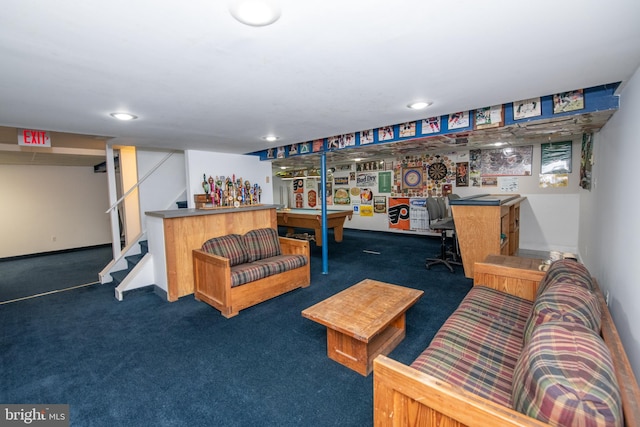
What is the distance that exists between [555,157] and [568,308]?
203 inches

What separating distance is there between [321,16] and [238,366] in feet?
7.63

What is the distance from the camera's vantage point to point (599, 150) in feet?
10.0

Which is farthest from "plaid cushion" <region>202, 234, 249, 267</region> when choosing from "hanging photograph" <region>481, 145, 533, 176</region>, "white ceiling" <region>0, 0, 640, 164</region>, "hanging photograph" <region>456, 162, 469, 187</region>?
"hanging photograph" <region>481, 145, 533, 176</region>

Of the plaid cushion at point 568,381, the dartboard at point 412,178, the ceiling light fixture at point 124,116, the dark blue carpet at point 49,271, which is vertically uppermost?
the ceiling light fixture at point 124,116

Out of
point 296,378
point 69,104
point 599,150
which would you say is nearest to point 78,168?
point 69,104

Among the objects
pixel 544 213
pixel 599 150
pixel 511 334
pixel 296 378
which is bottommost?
pixel 296 378

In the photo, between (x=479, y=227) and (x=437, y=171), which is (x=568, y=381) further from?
(x=437, y=171)

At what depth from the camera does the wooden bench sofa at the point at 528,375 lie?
0.85 meters

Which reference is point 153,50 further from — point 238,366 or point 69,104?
point 238,366

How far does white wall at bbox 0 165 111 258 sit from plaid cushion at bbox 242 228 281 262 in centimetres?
534

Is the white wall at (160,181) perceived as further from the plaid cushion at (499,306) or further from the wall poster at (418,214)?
the wall poster at (418,214)

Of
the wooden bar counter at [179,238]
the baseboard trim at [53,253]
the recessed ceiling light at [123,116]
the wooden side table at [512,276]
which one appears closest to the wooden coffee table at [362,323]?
the wooden side table at [512,276]

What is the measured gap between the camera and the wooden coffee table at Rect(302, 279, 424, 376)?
2.08 meters

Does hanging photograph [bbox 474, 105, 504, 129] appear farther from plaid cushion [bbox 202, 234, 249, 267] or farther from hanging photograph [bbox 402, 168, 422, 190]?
hanging photograph [bbox 402, 168, 422, 190]
